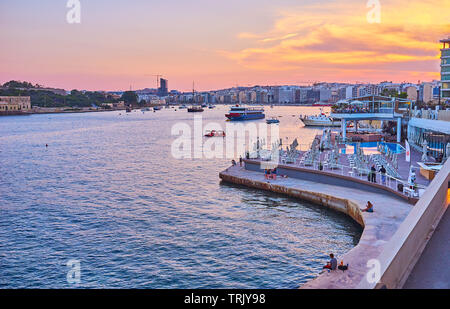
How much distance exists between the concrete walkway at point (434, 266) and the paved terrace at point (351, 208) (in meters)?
1.27

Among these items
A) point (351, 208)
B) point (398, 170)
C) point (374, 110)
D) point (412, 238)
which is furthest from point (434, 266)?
point (374, 110)

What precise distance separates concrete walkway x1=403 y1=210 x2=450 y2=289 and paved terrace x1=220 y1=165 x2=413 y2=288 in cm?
127

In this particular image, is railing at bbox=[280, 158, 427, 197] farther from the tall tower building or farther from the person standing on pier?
the tall tower building

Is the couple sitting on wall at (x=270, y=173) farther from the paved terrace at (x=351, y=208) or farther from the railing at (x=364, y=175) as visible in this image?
the railing at (x=364, y=175)

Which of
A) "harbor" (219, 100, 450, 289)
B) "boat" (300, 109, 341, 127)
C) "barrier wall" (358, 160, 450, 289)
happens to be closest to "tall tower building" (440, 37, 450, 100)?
"boat" (300, 109, 341, 127)

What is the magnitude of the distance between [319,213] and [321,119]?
255 ft

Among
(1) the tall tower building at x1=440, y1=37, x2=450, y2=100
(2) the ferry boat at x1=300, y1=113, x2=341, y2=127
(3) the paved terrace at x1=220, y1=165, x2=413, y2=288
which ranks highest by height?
(1) the tall tower building at x1=440, y1=37, x2=450, y2=100

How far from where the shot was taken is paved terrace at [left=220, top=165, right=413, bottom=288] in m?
10.7

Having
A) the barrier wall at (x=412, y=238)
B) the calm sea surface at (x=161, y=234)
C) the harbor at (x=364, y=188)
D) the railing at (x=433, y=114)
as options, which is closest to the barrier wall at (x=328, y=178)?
the harbor at (x=364, y=188)

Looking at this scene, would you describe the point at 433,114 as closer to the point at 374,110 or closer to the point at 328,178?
the point at 374,110

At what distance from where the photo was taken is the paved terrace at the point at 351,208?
10672mm

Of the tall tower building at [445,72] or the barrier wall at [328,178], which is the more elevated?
the tall tower building at [445,72]
